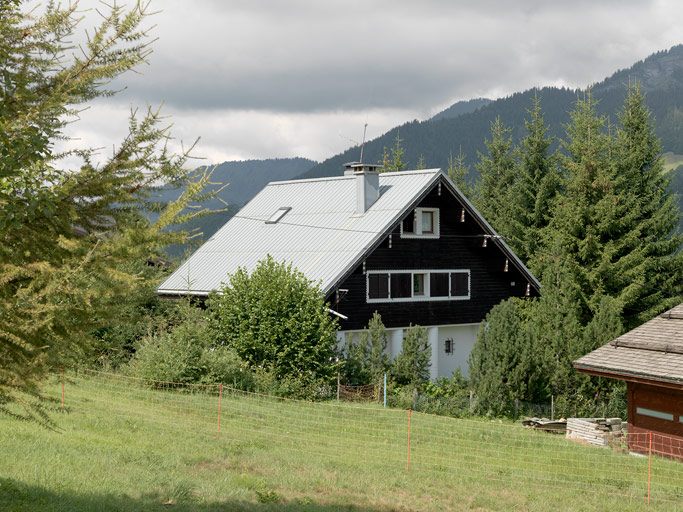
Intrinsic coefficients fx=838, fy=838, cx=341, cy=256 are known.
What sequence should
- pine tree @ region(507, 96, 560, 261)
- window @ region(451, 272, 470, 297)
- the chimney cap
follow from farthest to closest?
pine tree @ region(507, 96, 560, 261) < window @ region(451, 272, 470, 297) < the chimney cap

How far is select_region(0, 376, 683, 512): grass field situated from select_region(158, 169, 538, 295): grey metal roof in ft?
28.6

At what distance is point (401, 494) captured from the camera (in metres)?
13.6

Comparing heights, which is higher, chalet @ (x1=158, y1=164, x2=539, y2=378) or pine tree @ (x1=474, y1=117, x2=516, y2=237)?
pine tree @ (x1=474, y1=117, x2=516, y2=237)

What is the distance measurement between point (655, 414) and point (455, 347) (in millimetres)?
13893

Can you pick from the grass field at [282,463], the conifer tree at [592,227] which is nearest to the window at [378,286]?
the grass field at [282,463]

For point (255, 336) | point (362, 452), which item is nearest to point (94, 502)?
point (362, 452)

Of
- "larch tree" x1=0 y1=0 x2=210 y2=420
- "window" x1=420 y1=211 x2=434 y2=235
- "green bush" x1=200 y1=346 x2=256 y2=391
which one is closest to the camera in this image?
"larch tree" x1=0 y1=0 x2=210 y2=420

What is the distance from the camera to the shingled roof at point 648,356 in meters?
20.5

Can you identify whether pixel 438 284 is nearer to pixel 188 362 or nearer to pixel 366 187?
pixel 366 187

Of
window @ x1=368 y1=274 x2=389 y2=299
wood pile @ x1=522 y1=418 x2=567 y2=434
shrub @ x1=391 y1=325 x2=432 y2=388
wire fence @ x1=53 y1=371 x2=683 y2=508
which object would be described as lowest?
wood pile @ x1=522 y1=418 x2=567 y2=434

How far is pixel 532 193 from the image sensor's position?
46.1 meters

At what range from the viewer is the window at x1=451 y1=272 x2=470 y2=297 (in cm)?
3419

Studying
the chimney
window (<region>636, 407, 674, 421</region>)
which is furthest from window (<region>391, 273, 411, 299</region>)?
window (<region>636, 407, 674, 421</region>)

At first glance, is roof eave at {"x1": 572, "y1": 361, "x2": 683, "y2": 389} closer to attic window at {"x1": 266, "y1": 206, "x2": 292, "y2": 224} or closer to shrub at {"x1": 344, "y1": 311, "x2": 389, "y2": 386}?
shrub at {"x1": 344, "y1": 311, "x2": 389, "y2": 386}
